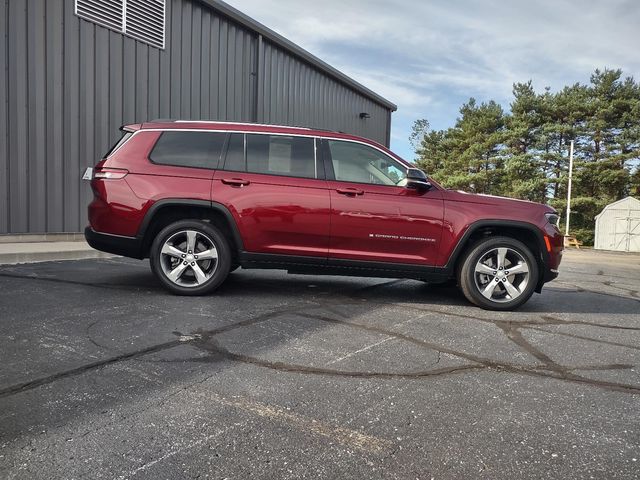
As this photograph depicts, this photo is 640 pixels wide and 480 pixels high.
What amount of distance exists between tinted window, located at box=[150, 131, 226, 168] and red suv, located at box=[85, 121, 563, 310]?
0.04ft

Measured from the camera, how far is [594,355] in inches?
155

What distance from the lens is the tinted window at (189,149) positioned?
5.42 meters

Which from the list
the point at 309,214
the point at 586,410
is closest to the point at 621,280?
the point at 309,214

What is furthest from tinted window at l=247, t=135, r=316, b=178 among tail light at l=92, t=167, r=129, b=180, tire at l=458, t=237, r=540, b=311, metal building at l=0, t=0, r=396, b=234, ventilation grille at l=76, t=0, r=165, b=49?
ventilation grille at l=76, t=0, r=165, b=49

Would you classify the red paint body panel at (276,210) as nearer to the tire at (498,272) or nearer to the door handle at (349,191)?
the door handle at (349,191)

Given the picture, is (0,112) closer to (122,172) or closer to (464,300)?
(122,172)

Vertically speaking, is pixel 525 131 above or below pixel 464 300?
above

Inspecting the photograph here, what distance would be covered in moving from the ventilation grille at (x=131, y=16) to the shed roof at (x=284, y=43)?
1.48 metres

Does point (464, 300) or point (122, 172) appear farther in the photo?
point (464, 300)

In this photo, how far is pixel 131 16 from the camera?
35.2ft

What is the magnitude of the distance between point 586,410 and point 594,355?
1274 millimetres

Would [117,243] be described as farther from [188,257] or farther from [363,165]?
[363,165]

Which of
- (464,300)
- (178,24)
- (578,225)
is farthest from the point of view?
(578,225)

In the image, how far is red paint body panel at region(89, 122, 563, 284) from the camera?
5.25 m
